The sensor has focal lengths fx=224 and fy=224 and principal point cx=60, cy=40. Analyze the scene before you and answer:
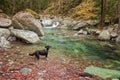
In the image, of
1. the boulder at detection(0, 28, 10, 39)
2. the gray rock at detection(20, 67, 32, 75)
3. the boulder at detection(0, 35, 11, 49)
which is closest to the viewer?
A: the gray rock at detection(20, 67, 32, 75)

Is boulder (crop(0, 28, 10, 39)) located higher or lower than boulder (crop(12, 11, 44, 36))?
lower

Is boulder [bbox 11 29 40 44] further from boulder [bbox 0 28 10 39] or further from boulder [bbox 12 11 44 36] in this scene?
boulder [bbox 12 11 44 36]

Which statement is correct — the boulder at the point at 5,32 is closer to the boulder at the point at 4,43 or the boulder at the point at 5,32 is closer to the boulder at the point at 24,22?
the boulder at the point at 4,43

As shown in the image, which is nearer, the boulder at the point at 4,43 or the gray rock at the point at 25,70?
the gray rock at the point at 25,70

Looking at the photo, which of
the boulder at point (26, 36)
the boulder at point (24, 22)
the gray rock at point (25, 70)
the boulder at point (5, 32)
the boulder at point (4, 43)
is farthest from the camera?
the boulder at point (24, 22)

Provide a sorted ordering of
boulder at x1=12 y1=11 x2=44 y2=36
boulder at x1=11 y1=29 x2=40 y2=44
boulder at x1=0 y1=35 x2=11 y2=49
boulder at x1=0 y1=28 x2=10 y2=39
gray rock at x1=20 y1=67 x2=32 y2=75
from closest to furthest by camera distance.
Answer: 1. gray rock at x1=20 y1=67 x2=32 y2=75
2. boulder at x1=0 y1=35 x2=11 y2=49
3. boulder at x1=11 y1=29 x2=40 y2=44
4. boulder at x1=0 y1=28 x2=10 y2=39
5. boulder at x1=12 y1=11 x2=44 y2=36

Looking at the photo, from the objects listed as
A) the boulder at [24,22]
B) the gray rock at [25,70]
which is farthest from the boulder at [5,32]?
the gray rock at [25,70]

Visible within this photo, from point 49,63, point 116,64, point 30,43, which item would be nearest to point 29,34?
point 30,43

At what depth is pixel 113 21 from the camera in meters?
25.5

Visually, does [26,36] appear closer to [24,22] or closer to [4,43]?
[4,43]

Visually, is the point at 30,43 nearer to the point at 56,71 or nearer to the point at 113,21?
the point at 56,71

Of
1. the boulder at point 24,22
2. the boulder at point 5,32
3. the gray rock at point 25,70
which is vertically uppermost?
the boulder at point 24,22

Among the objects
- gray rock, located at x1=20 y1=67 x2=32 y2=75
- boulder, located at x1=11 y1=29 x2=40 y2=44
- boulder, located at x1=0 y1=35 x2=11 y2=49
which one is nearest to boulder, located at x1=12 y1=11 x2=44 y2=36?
boulder, located at x1=11 y1=29 x2=40 y2=44

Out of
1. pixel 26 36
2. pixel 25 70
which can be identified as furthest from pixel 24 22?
pixel 25 70
